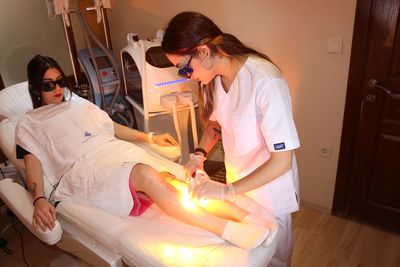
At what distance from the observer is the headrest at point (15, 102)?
1.92 m

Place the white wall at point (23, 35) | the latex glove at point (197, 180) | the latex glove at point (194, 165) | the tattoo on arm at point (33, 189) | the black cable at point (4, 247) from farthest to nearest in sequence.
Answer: the white wall at point (23, 35) < the black cable at point (4, 247) < the tattoo on arm at point (33, 189) < the latex glove at point (194, 165) < the latex glove at point (197, 180)

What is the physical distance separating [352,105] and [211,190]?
1.19 meters

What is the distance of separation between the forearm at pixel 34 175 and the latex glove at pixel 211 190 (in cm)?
75

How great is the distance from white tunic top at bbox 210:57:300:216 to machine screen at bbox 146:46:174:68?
0.98 metres

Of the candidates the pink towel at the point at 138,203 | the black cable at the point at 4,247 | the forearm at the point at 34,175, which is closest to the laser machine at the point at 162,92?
the pink towel at the point at 138,203

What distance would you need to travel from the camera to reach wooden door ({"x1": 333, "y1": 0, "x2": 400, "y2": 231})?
1758 millimetres

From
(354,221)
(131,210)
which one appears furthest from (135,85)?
(354,221)

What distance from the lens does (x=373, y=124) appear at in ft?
6.46

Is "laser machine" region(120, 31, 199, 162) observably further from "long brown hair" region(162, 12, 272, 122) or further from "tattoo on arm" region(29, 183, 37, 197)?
"long brown hair" region(162, 12, 272, 122)

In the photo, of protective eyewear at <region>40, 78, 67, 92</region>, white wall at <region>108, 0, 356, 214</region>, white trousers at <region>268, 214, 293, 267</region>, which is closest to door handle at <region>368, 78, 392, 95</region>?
white wall at <region>108, 0, 356, 214</region>

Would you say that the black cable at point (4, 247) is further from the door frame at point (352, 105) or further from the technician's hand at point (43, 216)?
the door frame at point (352, 105)

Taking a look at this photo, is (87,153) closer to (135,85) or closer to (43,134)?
(43,134)

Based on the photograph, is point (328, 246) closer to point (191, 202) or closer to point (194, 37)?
point (191, 202)

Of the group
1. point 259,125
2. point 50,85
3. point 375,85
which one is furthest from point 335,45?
point 50,85
